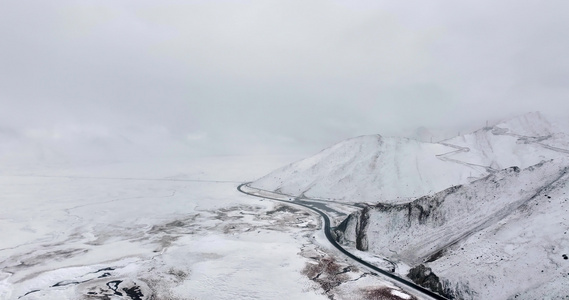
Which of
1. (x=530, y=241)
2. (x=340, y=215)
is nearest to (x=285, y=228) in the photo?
(x=340, y=215)

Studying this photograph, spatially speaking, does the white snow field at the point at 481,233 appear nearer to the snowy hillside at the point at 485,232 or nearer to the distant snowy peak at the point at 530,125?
the snowy hillside at the point at 485,232

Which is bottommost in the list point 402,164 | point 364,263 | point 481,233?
point 364,263

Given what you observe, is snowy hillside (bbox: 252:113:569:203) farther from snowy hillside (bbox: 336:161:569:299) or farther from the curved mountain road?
snowy hillside (bbox: 336:161:569:299)

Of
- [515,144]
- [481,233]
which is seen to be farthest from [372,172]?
→ [515,144]

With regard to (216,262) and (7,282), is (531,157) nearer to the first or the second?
(216,262)

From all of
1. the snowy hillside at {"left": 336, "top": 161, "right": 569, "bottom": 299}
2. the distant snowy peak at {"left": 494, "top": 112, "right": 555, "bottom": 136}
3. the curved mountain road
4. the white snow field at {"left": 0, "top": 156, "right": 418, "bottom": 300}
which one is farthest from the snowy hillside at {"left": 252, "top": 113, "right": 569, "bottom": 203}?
the snowy hillside at {"left": 336, "top": 161, "right": 569, "bottom": 299}

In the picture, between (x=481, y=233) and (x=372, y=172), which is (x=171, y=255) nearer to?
(x=481, y=233)

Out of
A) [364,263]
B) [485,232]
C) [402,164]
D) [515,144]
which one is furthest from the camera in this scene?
[515,144]
